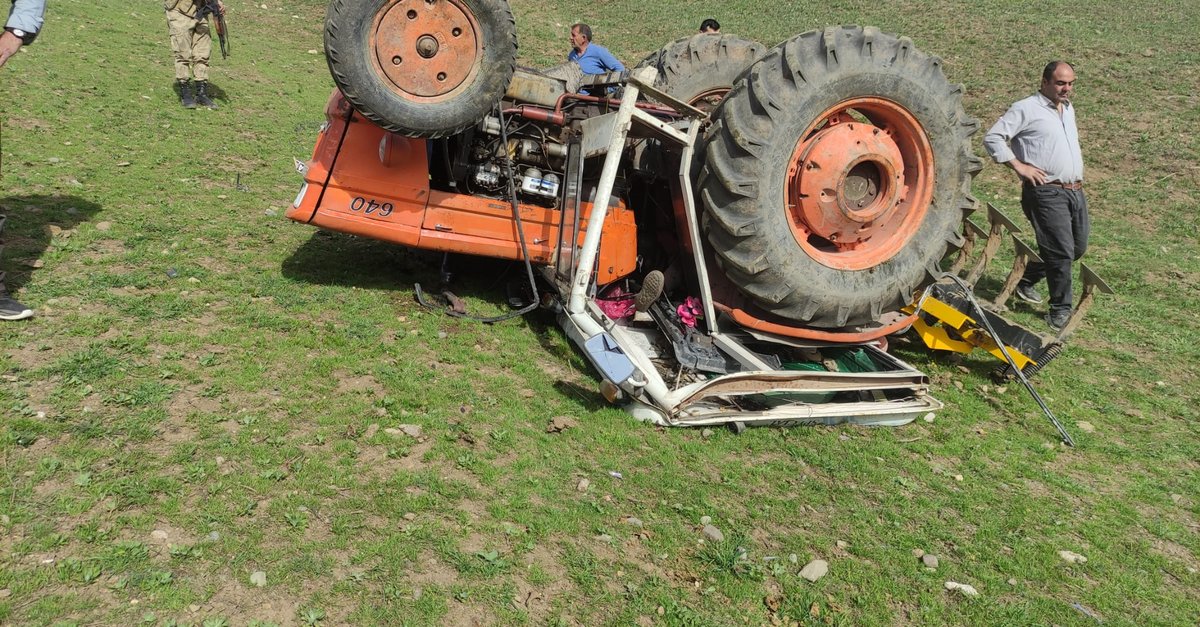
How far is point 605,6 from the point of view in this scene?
20016mm

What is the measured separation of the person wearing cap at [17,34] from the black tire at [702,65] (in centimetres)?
419

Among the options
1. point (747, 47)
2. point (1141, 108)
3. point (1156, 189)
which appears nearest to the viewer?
point (747, 47)

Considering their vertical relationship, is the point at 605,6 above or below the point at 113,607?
above

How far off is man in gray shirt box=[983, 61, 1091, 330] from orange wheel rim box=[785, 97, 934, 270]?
173cm

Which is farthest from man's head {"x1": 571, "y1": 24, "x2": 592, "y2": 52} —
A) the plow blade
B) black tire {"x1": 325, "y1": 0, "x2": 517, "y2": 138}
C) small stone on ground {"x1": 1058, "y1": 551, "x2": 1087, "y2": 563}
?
small stone on ground {"x1": 1058, "y1": 551, "x2": 1087, "y2": 563}

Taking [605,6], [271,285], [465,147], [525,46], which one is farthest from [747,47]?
[605,6]

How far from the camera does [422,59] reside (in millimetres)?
4176

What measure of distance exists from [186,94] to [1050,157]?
31.6ft

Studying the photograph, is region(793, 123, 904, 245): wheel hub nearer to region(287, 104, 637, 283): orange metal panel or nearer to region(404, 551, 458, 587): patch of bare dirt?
region(287, 104, 637, 283): orange metal panel

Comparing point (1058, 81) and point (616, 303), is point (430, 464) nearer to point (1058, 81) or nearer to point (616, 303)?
point (616, 303)

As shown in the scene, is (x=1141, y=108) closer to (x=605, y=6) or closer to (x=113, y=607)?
(x=605, y=6)

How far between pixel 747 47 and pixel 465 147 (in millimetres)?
2797

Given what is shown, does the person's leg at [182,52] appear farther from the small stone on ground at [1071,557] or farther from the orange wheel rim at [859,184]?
the small stone on ground at [1071,557]

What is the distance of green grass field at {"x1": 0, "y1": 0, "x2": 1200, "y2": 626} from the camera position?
9.09ft
